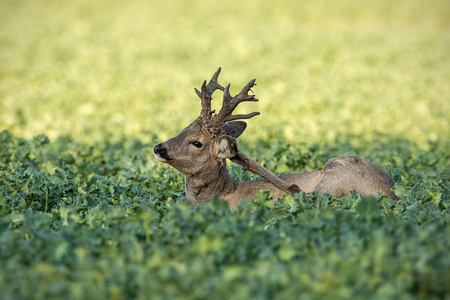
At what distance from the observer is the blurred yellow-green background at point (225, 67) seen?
16.6m

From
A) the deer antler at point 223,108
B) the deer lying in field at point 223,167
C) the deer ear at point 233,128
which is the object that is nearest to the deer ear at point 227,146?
the deer lying in field at point 223,167

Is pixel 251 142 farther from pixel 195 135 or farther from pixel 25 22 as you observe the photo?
pixel 25 22

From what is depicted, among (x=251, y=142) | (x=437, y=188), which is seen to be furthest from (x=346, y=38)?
(x=437, y=188)

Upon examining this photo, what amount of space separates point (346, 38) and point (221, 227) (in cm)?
2827

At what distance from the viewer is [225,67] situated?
2589 cm

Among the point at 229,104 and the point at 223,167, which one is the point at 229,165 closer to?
the point at 223,167

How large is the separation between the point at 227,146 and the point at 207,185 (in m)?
0.62

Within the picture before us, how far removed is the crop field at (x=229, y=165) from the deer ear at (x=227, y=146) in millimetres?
739

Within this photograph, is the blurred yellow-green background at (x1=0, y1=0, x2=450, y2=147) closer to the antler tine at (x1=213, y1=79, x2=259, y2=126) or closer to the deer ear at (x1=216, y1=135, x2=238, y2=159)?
the antler tine at (x1=213, y1=79, x2=259, y2=126)

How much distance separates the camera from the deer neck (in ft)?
27.4

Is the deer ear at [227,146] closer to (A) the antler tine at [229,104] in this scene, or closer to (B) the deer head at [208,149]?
(B) the deer head at [208,149]

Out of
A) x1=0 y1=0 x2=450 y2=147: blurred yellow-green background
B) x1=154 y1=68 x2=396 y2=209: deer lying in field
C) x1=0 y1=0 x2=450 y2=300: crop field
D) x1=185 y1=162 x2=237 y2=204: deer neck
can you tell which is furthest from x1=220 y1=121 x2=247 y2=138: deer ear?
x1=0 y1=0 x2=450 y2=147: blurred yellow-green background

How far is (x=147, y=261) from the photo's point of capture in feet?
16.6

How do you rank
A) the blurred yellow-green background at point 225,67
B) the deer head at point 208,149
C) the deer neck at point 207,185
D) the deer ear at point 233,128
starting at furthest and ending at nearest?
the blurred yellow-green background at point 225,67 < the deer ear at point 233,128 < the deer neck at point 207,185 < the deer head at point 208,149
